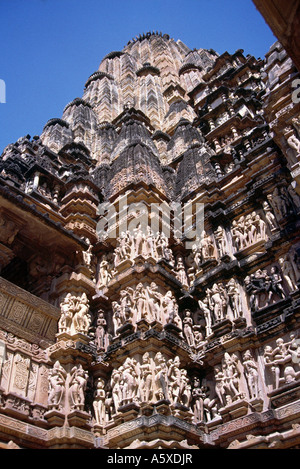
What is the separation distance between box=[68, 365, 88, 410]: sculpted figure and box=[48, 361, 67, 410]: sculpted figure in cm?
19

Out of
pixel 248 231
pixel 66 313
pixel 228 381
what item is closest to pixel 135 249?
pixel 66 313

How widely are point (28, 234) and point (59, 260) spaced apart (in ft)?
3.81

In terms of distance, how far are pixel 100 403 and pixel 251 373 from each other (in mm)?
3500

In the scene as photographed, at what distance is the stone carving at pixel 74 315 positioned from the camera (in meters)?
10.4

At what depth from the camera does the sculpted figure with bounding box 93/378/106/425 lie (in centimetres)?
Answer: 921

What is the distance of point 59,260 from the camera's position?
11805 mm

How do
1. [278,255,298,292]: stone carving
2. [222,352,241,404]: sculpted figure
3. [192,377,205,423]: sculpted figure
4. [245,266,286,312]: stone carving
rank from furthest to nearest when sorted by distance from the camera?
1. [245,266,286,312]: stone carving
2. [278,255,298,292]: stone carving
3. [192,377,205,423]: sculpted figure
4. [222,352,241,404]: sculpted figure

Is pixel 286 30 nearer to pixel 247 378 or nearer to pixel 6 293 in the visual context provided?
pixel 247 378

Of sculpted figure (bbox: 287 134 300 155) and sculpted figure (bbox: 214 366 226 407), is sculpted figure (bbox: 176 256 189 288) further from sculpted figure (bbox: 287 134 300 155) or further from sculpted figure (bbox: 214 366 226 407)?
sculpted figure (bbox: 287 134 300 155)

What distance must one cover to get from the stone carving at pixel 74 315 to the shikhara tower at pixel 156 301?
0.13ft

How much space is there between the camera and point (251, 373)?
8.87m

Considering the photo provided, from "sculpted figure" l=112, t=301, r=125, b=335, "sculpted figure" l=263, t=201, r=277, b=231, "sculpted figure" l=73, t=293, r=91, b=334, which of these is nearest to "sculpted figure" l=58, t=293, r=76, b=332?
"sculpted figure" l=73, t=293, r=91, b=334

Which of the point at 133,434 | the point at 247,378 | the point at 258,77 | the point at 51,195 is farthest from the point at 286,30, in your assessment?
the point at 258,77

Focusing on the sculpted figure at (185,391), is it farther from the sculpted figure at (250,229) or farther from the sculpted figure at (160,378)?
the sculpted figure at (250,229)
